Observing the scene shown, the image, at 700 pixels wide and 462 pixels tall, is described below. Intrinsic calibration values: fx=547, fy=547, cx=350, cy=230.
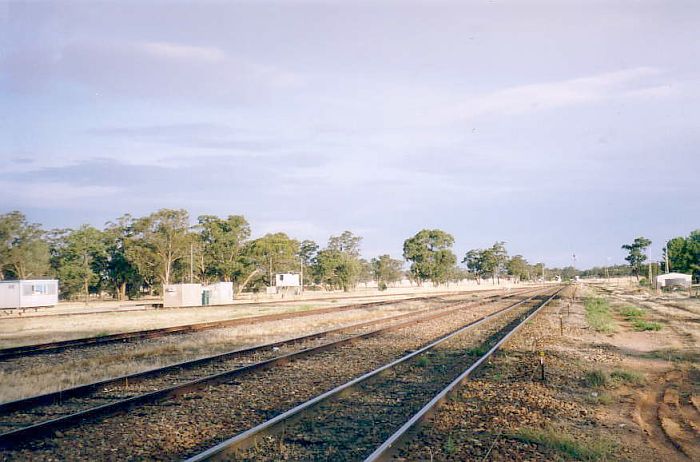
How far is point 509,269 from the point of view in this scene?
16250cm

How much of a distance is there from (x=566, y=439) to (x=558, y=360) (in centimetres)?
721

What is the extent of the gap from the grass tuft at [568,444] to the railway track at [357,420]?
1.48m

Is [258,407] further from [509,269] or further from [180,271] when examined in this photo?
[509,269]

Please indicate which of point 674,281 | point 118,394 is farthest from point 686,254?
point 118,394

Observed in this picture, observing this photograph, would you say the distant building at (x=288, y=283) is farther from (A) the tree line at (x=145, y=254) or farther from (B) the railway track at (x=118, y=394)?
(B) the railway track at (x=118, y=394)

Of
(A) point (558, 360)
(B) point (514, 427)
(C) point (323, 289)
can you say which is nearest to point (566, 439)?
(B) point (514, 427)

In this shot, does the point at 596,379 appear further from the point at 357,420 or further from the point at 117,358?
the point at 117,358

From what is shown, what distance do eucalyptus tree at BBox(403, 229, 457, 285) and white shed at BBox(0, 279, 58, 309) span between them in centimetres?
7306

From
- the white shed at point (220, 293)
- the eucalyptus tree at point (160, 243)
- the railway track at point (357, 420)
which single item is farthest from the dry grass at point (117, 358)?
the eucalyptus tree at point (160, 243)

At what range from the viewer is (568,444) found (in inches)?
270

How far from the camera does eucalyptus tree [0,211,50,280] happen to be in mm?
69625

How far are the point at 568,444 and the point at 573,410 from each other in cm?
218

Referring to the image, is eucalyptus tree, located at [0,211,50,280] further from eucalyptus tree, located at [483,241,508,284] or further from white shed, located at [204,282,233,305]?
eucalyptus tree, located at [483,241,508,284]

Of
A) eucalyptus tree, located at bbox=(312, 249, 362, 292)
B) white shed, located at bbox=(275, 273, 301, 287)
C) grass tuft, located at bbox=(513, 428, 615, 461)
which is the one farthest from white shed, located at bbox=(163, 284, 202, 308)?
eucalyptus tree, located at bbox=(312, 249, 362, 292)
